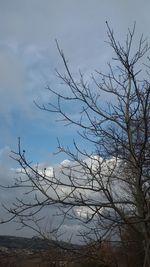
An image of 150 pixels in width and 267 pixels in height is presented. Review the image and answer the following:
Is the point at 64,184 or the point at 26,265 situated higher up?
the point at 64,184

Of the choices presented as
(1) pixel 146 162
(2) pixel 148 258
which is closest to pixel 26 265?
(2) pixel 148 258

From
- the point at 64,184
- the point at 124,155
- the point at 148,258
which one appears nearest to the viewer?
the point at 148,258

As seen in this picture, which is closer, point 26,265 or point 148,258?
point 148,258

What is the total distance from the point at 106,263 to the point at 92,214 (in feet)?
4.86

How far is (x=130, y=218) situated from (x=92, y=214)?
1.69 feet

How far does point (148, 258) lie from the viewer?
Result: 6598 mm


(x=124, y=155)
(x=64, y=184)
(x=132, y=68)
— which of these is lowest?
(x=64, y=184)

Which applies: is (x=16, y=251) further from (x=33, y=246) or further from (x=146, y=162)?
(x=146, y=162)

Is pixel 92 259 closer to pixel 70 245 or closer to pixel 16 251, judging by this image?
pixel 70 245

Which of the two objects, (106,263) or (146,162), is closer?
(146,162)

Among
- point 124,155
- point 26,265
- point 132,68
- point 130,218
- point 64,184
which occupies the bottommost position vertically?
point 26,265

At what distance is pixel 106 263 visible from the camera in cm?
790

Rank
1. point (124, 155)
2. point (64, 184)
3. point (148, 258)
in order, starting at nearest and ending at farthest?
1. point (148, 258)
2. point (64, 184)
3. point (124, 155)

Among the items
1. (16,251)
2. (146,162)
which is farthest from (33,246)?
(146,162)
